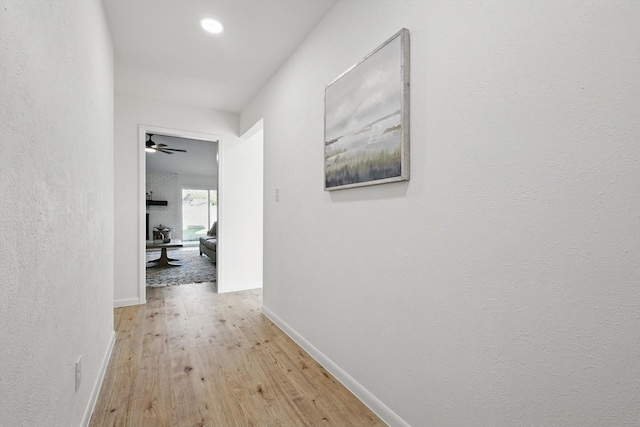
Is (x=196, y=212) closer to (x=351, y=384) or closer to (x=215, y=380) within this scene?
(x=215, y=380)

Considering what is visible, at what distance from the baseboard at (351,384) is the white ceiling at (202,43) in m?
2.43

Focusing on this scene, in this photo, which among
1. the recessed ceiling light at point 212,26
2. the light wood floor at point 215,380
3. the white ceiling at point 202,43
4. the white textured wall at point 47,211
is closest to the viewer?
the white textured wall at point 47,211

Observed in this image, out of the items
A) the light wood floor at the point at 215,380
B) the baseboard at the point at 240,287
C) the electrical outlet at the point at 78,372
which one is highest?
the electrical outlet at the point at 78,372

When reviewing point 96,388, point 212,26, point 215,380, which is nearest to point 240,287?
point 215,380

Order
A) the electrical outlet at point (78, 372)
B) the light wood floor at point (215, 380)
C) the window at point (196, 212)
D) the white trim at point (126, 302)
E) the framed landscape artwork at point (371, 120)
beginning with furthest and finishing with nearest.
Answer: the window at point (196, 212)
the white trim at point (126, 302)
the light wood floor at point (215, 380)
the framed landscape artwork at point (371, 120)
the electrical outlet at point (78, 372)

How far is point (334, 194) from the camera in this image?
6.72ft

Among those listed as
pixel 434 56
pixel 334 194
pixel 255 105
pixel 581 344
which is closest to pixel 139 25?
pixel 255 105

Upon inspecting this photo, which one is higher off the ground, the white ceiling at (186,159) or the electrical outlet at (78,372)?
the white ceiling at (186,159)

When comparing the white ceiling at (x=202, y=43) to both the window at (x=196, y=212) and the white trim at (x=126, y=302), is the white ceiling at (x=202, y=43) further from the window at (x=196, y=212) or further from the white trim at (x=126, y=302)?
the window at (x=196, y=212)

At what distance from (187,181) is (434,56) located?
9879 millimetres

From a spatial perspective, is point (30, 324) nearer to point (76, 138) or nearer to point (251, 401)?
point (76, 138)

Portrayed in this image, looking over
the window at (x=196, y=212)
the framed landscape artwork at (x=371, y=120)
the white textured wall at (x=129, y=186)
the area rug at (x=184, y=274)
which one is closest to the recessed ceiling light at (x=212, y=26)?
the framed landscape artwork at (x=371, y=120)

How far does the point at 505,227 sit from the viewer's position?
3.46 feet

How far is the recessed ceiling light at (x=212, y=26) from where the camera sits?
2264 mm
